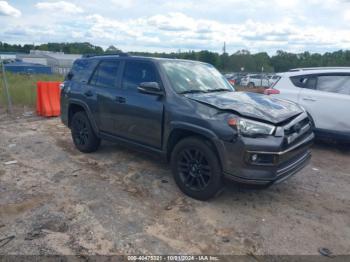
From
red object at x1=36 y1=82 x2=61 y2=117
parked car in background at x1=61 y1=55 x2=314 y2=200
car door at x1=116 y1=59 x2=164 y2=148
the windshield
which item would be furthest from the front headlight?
→ red object at x1=36 y1=82 x2=61 y2=117

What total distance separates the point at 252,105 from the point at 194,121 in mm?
761

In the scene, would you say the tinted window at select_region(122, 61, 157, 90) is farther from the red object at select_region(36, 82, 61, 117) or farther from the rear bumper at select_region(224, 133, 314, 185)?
the red object at select_region(36, 82, 61, 117)

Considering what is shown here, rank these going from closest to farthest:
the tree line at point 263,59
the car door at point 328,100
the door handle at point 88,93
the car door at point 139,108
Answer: the car door at point 139,108, the door handle at point 88,93, the car door at point 328,100, the tree line at point 263,59

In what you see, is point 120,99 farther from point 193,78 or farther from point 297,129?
point 297,129

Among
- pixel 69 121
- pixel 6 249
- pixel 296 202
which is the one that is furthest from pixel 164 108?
pixel 69 121

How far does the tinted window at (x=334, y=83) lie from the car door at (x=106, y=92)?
4.26 metres

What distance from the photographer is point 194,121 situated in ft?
13.0

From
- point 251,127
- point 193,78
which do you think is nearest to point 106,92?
point 193,78

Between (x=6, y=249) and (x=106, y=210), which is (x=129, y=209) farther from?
(x=6, y=249)

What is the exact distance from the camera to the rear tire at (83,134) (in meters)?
5.94

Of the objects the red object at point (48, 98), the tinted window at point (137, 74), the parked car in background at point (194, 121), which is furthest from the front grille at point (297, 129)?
the red object at point (48, 98)

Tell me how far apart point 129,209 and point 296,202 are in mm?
2214

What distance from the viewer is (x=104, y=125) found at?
18.0ft

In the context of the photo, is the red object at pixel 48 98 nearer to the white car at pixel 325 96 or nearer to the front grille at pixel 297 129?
the white car at pixel 325 96
